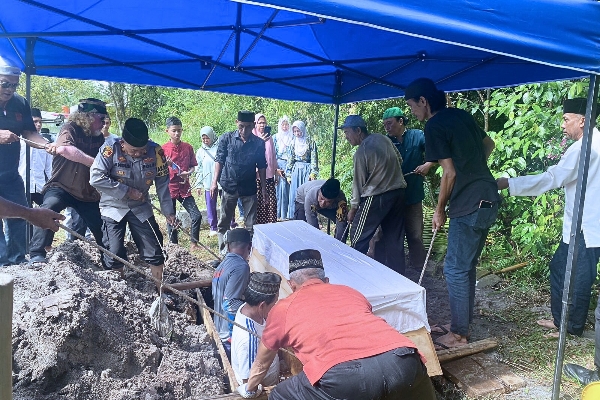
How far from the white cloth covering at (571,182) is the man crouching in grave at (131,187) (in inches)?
120

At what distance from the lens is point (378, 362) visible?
1848mm

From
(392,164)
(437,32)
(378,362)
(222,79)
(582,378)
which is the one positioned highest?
(222,79)

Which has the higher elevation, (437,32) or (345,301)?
(437,32)

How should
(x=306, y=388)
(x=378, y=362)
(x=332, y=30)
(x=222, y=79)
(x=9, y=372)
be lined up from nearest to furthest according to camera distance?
1. (x=9, y=372)
2. (x=378, y=362)
3. (x=306, y=388)
4. (x=332, y=30)
5. (x=222, y=79)

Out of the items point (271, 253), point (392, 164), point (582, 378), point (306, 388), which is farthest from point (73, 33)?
point (582, 378)

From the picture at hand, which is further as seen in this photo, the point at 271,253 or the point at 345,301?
the point at 271,253

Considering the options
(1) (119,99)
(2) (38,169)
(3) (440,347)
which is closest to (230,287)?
(3) (440,347)

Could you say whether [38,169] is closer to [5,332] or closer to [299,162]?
[299,162]

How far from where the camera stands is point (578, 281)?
3496 millimetres

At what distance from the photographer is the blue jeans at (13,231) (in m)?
4.52

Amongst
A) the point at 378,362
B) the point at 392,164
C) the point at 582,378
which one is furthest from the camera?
the point at 392,164

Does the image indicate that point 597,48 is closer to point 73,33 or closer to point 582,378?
point 582,378

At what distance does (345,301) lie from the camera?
206cm

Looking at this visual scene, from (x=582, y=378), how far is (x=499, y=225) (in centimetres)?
322
